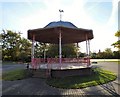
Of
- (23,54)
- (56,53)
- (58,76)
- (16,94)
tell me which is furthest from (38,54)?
(16,94)

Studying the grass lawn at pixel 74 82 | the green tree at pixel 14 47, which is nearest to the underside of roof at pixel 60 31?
the grass lawn at pixel 74 82

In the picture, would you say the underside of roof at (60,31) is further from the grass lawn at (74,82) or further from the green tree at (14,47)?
the green tree at (14,47)

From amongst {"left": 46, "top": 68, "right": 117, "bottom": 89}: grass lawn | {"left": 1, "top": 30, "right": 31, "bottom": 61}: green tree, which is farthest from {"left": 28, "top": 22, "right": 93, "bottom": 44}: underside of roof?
{"left": 1, "top": 30, "right": 31, "bottom": 61}: green tree

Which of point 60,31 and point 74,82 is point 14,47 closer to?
→ point 60,31

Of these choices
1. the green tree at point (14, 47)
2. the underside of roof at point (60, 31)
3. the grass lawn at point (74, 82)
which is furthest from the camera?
the green tree at point (14, 47)

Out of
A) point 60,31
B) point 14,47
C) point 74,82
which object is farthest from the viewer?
point 14,47

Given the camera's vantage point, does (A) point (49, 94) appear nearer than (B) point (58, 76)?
Yes

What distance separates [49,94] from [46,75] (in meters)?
4.85

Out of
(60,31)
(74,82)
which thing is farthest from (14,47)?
(74,82)

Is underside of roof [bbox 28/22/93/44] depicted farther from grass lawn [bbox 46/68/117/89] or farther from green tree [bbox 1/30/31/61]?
green tree [bbox 1/30/31/61]

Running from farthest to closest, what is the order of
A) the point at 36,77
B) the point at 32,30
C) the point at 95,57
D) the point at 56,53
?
the point at 95,57, the point at 56,53, the point at 32,30, the point at 36,77

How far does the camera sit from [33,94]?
7965 millimetres

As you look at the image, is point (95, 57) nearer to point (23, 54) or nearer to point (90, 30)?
point (23, 54)

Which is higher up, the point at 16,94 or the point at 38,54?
the point at 38,54
